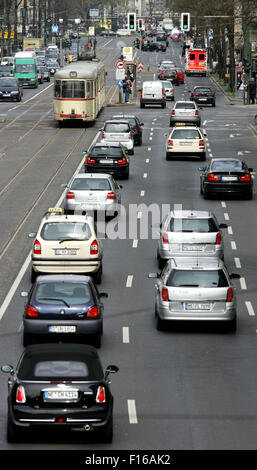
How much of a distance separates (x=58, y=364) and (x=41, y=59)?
387 feet

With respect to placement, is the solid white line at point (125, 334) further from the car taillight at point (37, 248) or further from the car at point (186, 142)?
the car at point (186, 142)

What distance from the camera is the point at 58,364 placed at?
15469 millimetres

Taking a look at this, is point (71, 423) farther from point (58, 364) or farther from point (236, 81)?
point (236, 81)

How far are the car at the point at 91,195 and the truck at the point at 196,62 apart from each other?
276 feet

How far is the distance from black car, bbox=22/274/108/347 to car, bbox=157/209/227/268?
7668 millimetres

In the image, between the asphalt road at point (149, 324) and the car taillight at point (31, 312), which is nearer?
the asphalt road at point (149, 324)

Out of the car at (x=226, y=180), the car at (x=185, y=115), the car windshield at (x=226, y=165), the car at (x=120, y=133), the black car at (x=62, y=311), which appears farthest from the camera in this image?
the car at (x=185, y=115)

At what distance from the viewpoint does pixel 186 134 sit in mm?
52906

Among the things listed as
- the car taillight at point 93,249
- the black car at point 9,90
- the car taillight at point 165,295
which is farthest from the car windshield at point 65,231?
the black car at point 9,90

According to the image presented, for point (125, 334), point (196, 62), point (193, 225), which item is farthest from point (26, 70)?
point (125, 334)

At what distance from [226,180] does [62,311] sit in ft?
71.0

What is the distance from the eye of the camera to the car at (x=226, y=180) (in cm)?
4178

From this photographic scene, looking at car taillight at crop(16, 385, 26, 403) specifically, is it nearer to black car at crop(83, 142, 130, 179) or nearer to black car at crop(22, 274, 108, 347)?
black car at crop(22, 274, 108, 347)
